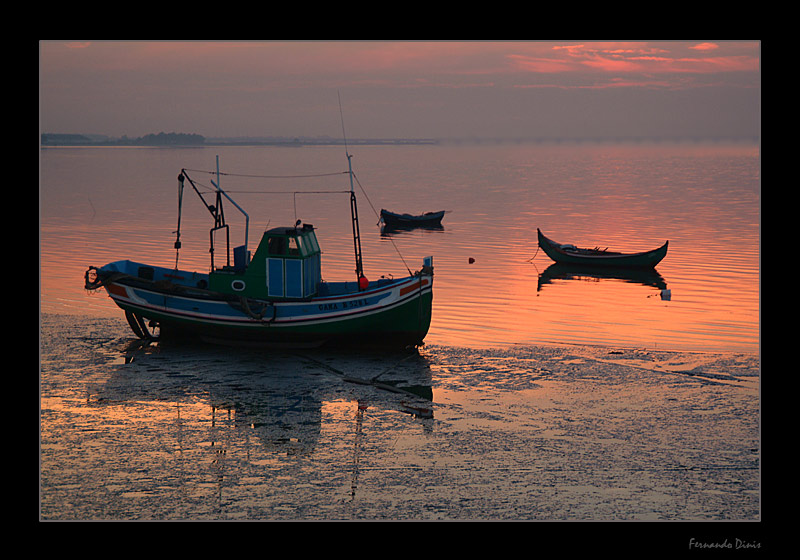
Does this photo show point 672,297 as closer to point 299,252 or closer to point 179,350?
point 299,252

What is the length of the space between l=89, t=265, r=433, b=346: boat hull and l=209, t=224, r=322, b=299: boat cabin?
1.76ft

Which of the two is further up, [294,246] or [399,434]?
[294,246]

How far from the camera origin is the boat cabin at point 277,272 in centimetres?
2677

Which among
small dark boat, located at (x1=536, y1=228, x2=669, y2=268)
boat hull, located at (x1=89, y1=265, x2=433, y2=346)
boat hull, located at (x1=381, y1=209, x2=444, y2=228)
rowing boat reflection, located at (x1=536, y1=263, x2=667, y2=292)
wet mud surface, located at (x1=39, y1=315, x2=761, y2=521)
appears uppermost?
boat hull, located at (x1=381, y1=209, x2=444, y2=228)

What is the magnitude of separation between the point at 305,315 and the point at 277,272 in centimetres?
165

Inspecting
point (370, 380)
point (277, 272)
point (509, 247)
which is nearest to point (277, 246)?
point (277, 272)

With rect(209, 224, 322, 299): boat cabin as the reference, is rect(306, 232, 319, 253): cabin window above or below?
above

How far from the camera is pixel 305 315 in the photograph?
26.2 metres

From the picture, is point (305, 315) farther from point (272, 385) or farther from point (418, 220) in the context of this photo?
point (418, 220)

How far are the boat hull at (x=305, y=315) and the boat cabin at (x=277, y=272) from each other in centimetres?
54

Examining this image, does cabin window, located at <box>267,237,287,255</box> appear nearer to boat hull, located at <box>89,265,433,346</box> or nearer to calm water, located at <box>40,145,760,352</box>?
boat hull, located at <box>89,265,433,346</box>

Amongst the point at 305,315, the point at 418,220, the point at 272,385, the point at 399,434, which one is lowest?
the point at 399,434

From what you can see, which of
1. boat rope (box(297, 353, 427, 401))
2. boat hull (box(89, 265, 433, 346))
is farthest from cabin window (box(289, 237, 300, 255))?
boat rope (box(297, 353, 427, 401))

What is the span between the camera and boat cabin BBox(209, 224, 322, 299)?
26.8 m
